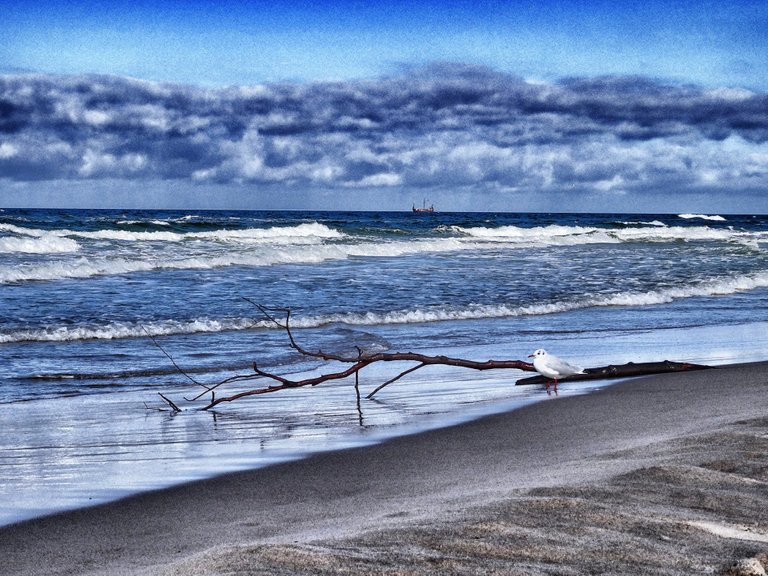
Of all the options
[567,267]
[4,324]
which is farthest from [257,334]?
[567,267]

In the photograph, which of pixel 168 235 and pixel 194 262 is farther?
pixel 168 235

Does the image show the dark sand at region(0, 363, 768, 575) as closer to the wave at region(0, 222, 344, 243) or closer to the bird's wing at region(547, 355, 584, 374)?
the bird's wing at region(547, 355, 584, 374)

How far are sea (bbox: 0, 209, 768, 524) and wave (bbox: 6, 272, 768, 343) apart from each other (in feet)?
0.12

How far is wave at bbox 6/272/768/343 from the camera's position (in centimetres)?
1084

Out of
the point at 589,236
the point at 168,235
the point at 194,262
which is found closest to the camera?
the point at 194,262

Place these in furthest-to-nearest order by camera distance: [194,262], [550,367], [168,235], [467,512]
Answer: [168,235] → [194,262] → [550,367] → [467,512]

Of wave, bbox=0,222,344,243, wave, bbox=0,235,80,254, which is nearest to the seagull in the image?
wave, bbox=0,235,80,254

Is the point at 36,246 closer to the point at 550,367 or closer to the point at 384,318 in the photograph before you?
the point at 384,318

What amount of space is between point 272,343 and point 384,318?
2.80m

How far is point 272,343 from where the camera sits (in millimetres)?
10625

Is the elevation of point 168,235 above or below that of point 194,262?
above

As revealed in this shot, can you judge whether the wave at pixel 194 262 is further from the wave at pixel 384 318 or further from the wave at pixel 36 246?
the wave at pixel 384 318

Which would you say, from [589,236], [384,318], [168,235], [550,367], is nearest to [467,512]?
[550,367]

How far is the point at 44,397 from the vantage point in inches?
291
